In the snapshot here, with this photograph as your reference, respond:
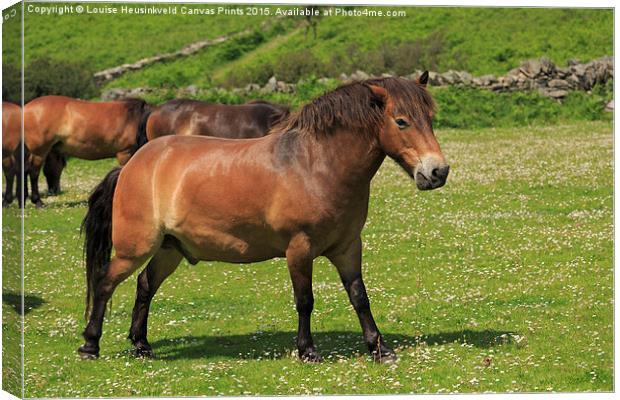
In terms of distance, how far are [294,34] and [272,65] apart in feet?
3.96

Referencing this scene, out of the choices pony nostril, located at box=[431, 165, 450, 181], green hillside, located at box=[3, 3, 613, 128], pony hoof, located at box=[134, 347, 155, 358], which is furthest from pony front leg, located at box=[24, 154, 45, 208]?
pony nostril, located at box=[431, 165, 450, 181]

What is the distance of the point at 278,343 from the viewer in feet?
40.0

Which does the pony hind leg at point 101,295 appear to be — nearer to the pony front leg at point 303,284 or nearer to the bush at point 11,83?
the pony front leg at point 303,284

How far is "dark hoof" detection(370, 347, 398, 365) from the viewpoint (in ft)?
36.3

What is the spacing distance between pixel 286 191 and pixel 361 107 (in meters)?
1.15

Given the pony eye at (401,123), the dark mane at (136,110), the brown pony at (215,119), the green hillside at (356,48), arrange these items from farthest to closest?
the green hillside at (356,48)
the dark mane at (136,110)
the brown pony at (215,119)
the pony eye at (401,123)

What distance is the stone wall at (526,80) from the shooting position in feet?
93.1

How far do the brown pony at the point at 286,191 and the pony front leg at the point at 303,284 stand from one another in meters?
0.01

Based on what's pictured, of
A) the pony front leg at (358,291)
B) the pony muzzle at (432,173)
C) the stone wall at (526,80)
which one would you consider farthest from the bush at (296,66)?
the pony muzzle at (432,173)

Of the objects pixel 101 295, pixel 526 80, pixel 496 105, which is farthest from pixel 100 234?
pixel 526 80

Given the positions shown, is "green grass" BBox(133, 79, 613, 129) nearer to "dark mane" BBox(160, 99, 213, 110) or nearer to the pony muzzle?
"dark mane" BBox(160, 99, 213, 110)

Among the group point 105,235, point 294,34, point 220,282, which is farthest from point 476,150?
point 105,235

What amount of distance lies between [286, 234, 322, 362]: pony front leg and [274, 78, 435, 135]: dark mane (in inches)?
47.3

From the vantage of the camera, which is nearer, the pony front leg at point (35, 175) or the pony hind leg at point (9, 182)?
the pony hind leg at point (9, 182)
